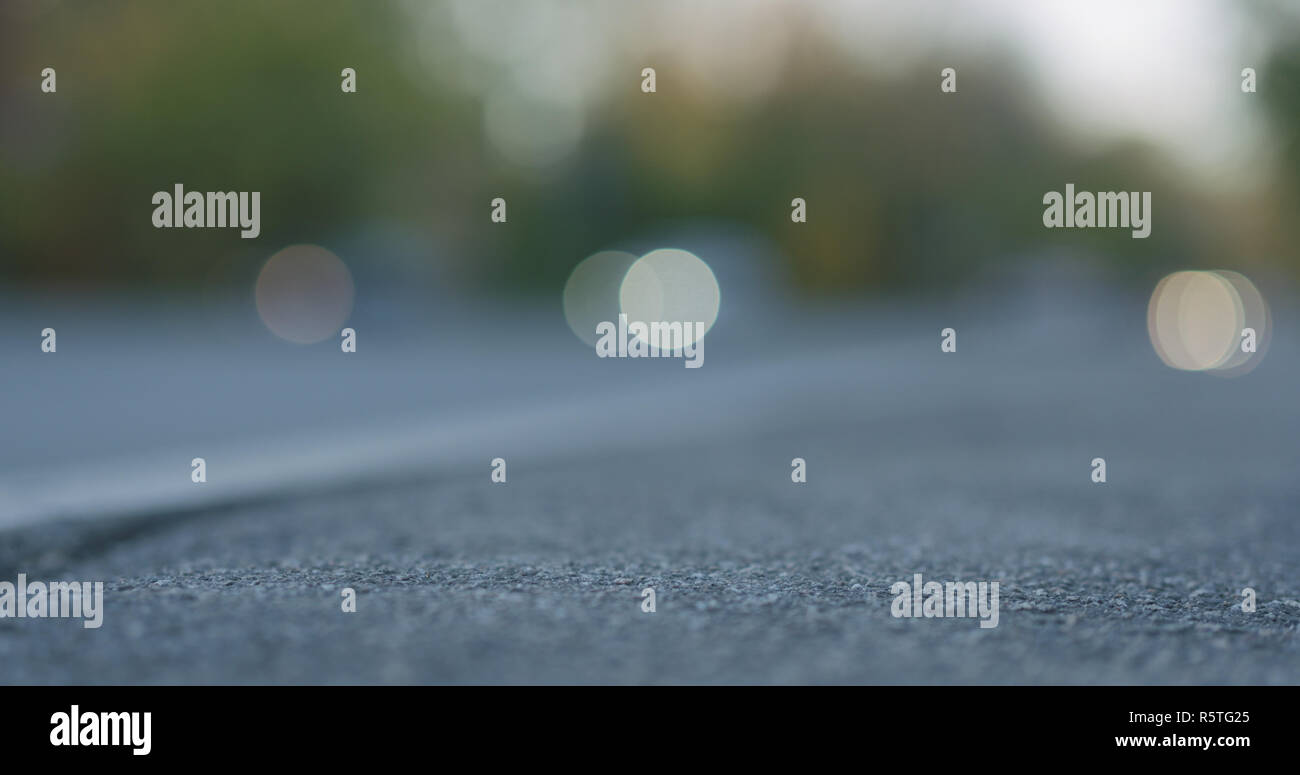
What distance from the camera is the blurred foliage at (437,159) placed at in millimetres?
33656

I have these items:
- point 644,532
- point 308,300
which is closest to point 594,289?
point 308,300

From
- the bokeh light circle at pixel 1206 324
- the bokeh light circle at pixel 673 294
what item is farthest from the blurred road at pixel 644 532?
the bokeh light circle at pixel 673 294

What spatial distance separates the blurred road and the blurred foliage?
1552 centimetres

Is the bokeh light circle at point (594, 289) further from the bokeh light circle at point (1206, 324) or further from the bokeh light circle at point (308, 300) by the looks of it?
the bokeh light circle at point (1206, 324)

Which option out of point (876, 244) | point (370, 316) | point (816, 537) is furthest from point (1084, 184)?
point (816, 537)

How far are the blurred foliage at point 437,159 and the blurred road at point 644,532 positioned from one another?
15.5 m

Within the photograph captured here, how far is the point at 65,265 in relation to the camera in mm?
33562

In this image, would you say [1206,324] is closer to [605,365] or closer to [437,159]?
[605,365]

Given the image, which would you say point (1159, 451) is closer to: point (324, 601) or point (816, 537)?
point (816, 537)

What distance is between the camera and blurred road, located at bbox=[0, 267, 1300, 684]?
2.36m

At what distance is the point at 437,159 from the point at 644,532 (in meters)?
36.0

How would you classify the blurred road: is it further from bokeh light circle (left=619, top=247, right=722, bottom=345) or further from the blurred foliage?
the blurred foliage

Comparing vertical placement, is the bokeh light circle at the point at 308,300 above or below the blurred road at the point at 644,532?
above

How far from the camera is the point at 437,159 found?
3831 centimetres
